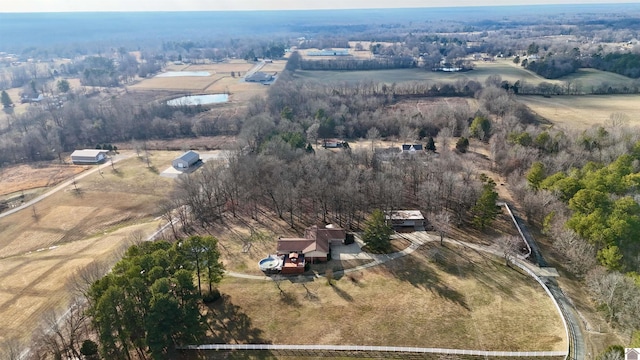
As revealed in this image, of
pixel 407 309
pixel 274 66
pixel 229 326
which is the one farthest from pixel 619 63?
pixel 229 326

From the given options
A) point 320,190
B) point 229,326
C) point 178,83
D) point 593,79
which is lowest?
point 229,326

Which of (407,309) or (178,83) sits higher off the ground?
(178,83)

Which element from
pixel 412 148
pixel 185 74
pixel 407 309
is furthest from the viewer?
pixel 185 74

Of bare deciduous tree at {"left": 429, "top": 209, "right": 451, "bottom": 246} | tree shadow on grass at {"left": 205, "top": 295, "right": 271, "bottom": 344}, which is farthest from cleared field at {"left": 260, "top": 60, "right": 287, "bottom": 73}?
tree shadow on grass at {"left": 205, "top": 295, "right": 271, "bottom": 344}

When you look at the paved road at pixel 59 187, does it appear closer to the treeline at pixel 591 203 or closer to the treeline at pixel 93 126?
the treeline at pixel 93 126

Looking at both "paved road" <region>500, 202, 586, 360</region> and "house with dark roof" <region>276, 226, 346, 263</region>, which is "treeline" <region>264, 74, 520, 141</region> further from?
"paved road" <region>500, 202, 586, 360</region>

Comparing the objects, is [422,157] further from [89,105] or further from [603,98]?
[89,105]

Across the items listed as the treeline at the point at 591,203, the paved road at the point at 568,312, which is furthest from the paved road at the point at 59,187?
the treeline at the point at 591,203

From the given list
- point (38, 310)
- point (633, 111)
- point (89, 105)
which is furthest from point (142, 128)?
point (633, 111)

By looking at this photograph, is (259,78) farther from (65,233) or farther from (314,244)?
(314,244)
